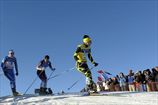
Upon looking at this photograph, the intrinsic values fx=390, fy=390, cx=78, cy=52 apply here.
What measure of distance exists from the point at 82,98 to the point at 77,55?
104 inches

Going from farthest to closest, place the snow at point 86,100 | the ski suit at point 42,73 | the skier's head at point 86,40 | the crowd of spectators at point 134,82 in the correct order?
the crowd of spectators at point 134,82, the ski suit at point 42,73, the skier's head at point 86,40, the snow at point 86,100

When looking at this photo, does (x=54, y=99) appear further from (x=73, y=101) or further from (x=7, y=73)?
(x=7, y=73)

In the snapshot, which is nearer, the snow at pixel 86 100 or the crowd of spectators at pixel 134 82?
the snow at pixel 86 100

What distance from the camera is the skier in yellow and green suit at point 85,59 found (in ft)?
57.0

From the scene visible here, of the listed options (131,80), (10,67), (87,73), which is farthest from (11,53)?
(131,80)

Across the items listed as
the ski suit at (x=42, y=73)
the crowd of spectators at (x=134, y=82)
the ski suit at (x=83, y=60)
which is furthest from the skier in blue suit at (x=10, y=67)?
the crowd of spectators at (x=134, y=82)

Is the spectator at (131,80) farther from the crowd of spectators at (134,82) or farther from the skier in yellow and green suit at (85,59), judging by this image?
the skier in yellow and green suit at (85,59)

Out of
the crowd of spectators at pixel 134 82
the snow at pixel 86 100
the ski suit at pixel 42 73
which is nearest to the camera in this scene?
the snow at pixel 86 100

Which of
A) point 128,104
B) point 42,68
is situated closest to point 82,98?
point 128,104

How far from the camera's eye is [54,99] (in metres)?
15.5

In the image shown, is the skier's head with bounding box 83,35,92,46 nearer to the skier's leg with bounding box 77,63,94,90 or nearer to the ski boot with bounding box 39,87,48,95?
the skier's leg with bounding box 77,63,94,90

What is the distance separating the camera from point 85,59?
58.5ft

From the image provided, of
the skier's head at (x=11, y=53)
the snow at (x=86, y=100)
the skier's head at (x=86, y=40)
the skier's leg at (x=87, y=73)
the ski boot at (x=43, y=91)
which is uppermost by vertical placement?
the skier's head at (x=86, y=40)

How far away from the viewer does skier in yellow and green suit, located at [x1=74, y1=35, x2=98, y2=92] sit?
1738cm
